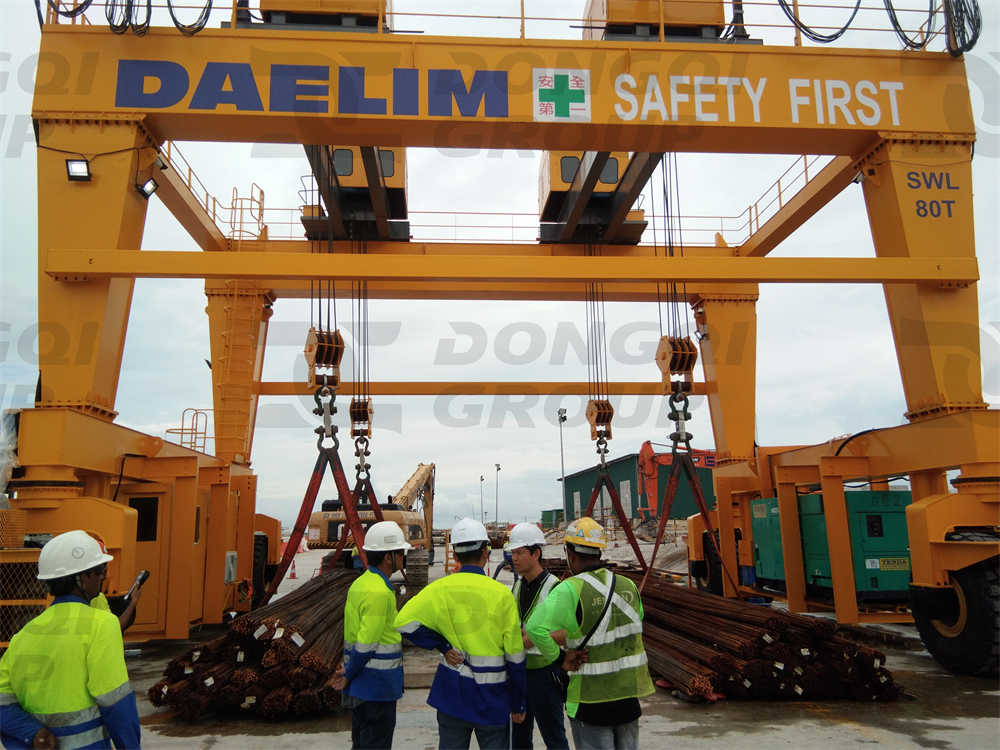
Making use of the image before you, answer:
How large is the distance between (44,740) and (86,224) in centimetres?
719

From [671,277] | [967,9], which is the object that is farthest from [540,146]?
[967,9]

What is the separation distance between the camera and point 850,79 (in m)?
9.34

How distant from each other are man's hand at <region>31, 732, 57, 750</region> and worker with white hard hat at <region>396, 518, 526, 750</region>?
5.04 ft

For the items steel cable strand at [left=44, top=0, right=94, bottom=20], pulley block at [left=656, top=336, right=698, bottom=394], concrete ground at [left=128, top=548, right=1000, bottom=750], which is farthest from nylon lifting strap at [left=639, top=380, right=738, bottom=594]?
steel cable strand at [left=44, top=0, right=94, bottom=20]

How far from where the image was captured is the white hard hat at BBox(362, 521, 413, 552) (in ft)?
14.4

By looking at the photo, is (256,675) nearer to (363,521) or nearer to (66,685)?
(66,685)

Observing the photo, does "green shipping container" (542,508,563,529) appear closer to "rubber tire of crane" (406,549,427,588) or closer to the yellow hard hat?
"rubber tire of crane" (406,549,427,588)

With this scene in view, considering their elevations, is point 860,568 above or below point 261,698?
above

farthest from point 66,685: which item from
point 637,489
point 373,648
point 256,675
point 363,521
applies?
point 637,489

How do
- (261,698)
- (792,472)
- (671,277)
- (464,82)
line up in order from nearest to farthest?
(261,698), (671,277), (464,82), (792,472)

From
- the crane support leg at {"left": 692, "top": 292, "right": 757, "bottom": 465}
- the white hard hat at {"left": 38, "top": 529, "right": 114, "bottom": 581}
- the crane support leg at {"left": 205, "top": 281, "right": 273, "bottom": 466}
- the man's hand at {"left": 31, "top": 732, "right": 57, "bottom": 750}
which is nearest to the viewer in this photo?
the man's hand at {"left": 31, "top": 732, "right": 57, "bottom": 750}

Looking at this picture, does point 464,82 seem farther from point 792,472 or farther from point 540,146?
point 792,472

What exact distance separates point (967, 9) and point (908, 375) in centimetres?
457

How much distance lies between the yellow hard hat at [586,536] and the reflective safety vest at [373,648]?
3.67ft
